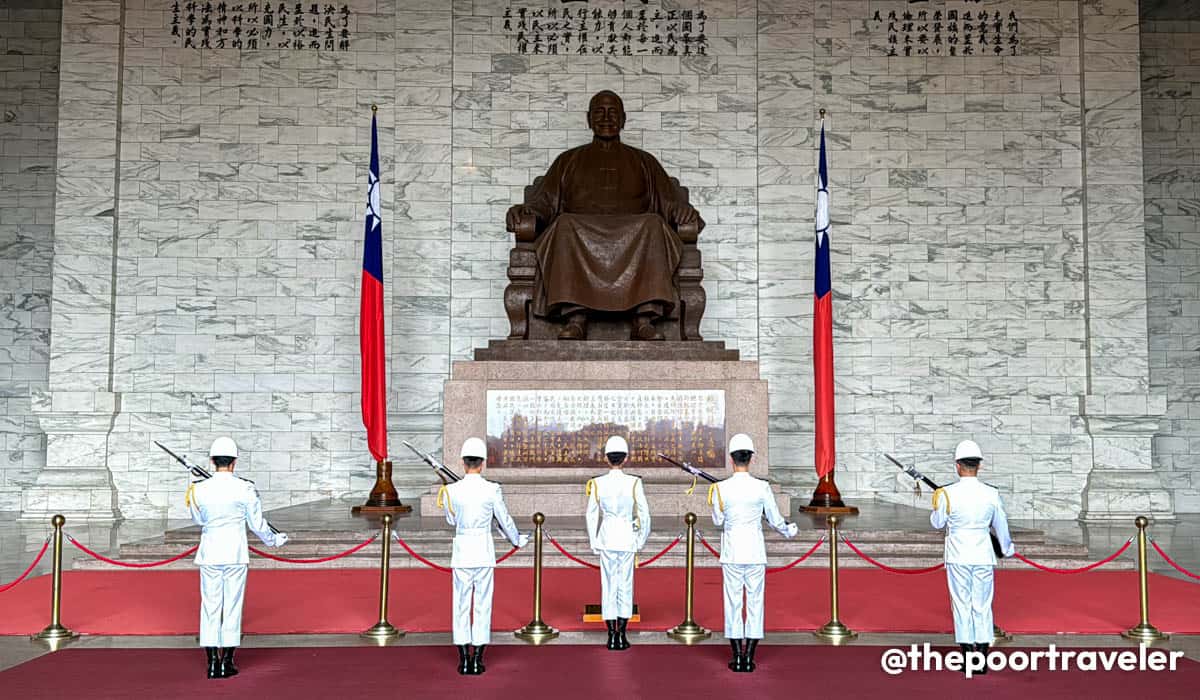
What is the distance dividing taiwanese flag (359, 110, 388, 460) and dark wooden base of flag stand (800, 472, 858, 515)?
3228mm

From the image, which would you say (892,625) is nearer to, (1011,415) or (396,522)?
(396,522)

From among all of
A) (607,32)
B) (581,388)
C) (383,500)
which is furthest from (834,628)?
(607,32)

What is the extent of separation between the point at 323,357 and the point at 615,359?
11.4 ft

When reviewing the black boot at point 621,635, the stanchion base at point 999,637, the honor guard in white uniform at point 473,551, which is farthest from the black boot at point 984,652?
the honor guard in white uniform at point 473,551

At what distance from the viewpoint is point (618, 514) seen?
446 cm

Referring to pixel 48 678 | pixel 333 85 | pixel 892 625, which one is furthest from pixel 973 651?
pixel 333 85

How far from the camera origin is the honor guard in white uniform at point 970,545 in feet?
13.6

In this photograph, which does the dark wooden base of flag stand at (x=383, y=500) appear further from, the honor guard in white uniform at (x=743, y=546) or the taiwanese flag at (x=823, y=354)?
the honor guard in white uniform at (x=743, y=546)

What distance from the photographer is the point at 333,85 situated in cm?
1011

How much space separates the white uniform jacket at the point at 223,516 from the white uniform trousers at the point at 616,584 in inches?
51.3

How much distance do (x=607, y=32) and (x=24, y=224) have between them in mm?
6016

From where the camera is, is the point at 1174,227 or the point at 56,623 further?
the point at 1174,227

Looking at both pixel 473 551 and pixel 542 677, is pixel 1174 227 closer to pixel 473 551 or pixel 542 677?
pixel 473 551

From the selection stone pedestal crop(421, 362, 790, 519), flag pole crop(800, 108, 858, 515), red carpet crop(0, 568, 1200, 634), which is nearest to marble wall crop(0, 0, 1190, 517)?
flag pole crop(800, 108, 858, 515)
